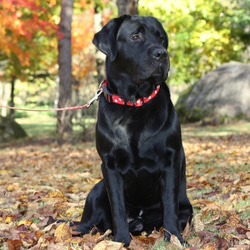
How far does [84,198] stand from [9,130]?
37.9ft

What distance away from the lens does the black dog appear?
305cm

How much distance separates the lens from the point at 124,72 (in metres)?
3.20

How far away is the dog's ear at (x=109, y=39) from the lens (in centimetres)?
318

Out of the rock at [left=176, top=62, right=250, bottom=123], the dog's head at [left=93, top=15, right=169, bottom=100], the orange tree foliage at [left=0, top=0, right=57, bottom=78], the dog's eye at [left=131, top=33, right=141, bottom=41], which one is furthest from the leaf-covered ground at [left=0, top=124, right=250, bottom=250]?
the rock at [left=176, top=62, right=250, bottom=123]

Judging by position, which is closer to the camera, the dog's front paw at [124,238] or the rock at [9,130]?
the dog's front paw at [124,238]

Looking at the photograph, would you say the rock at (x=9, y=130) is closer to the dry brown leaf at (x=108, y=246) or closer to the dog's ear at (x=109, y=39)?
the dog's ear at (x=109, y=39)

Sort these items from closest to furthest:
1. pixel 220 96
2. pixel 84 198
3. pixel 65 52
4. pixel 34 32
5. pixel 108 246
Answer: pixel 108 246, pixel 84 198, pixel 65 52, pixel 34 32, pixel 220 96

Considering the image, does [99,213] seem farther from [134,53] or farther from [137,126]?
[134,53]

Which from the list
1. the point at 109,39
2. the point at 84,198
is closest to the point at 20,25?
the point at 84,198

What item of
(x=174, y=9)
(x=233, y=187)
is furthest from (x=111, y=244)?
(x=174, y=9)

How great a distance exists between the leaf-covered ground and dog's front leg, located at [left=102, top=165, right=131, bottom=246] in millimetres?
137

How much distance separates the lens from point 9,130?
16047 mm

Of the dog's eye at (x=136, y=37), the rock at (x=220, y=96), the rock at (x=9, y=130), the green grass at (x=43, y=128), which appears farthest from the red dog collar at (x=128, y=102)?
the rock at (x=220, y=96)

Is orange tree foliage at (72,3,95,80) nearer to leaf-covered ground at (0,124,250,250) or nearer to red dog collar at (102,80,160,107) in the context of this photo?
leaf-covered ground at (0,124,250,250)
